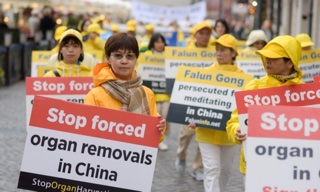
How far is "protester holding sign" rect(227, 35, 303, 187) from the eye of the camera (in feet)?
19.7

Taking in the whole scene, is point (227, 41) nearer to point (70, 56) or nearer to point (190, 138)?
point (70, 56)

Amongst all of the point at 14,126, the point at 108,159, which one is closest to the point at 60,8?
the point at 14,126

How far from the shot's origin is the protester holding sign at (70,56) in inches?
315

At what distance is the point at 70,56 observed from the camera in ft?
26.3

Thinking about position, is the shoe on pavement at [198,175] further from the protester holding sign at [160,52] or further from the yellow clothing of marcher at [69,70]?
the yellow clothing of marcher at [69,70]

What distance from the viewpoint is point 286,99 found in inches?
243

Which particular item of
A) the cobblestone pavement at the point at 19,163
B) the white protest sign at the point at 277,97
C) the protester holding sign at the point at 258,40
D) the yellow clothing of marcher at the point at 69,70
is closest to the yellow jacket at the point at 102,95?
the white protest sign at the point at 277,97

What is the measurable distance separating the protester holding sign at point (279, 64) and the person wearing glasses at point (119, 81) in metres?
0.78

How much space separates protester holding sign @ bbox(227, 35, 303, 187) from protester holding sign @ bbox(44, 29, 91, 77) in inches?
88.8

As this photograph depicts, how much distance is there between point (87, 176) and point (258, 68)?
21.5 feet

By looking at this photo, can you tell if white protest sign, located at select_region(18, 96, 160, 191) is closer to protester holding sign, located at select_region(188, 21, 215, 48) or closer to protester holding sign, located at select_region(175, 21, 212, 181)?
protester holding sign, located at select_region(175, 21, 212, 181)

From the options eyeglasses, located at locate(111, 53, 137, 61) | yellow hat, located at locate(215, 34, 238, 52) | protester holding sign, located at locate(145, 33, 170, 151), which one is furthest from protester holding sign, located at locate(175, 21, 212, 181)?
eyeglasses, located at locate(111, 53, 137, 61)

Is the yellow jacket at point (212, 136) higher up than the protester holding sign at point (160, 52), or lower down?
lower down

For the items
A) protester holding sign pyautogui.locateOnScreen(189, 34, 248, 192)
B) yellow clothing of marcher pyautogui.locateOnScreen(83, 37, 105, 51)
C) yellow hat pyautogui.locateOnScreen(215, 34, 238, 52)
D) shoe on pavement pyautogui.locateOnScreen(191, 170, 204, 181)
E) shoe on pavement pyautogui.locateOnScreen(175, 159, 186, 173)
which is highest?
yellow clothing of marcher pyautogui.locateOnScreen(83, 37, 105, 51)
